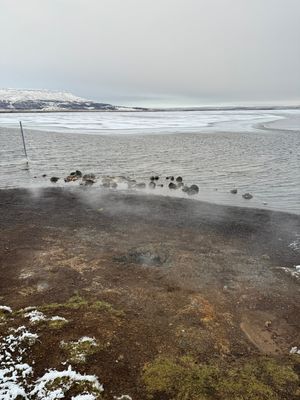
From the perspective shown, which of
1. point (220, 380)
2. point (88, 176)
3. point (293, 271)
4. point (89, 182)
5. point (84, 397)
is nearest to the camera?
point (84, 397)

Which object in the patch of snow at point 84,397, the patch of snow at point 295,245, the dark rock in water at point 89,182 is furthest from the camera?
the dark rock in water at point 89,182

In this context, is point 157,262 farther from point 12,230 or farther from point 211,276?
point 12,230

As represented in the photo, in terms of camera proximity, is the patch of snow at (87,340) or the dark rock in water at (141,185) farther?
the dark rock in water at (141,185)

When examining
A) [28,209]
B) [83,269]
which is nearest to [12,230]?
[28,209]

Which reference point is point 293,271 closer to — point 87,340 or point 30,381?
point 87,340

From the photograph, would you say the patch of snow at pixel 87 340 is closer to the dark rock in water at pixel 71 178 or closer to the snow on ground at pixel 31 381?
the snow on ground at pixel 31 381

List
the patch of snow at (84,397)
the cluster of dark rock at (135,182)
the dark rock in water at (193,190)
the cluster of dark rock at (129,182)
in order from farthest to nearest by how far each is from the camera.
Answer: the cluster of dark rock at (129,182), the cluster of dark rock at (135,182), the dark rock in water at (193,190), the patch of snow at (84,397)

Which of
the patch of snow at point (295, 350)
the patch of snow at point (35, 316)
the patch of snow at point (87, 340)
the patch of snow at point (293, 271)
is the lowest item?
the patch of snow at point (293, 271)

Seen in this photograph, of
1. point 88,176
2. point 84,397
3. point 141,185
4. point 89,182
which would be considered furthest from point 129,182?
point 84,397

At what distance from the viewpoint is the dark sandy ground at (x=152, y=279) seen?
614 centimetres

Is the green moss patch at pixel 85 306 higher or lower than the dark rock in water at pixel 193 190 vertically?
higher

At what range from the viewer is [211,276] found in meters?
8.75

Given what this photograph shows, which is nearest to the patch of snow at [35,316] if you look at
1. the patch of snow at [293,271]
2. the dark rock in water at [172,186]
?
the patch of snow at [293,271]

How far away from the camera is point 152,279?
27.9 ft
